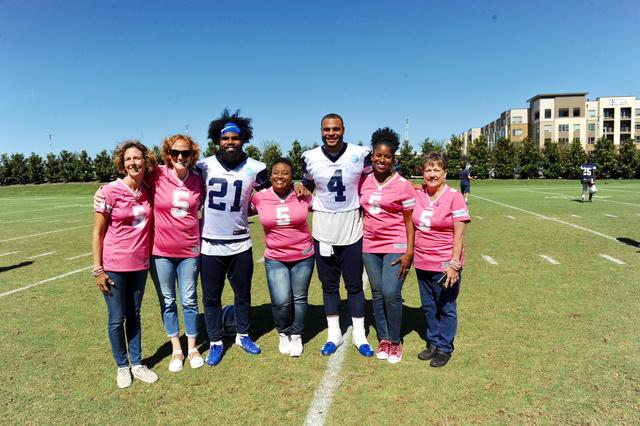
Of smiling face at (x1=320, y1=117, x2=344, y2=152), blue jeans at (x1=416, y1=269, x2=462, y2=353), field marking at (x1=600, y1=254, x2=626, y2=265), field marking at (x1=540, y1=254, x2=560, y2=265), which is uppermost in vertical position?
smiling face at (x1=320, y1=117, x2=344, y2=152)

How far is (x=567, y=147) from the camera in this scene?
184 feet

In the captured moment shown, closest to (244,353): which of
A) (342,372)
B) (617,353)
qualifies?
(342,372)

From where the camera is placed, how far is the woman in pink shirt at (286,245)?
4227mm

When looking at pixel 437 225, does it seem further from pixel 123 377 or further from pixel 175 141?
pixel 123 377

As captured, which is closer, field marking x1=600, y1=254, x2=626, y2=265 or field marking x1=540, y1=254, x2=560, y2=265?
field marking x1=600, y1=254, x2=626, y2=265

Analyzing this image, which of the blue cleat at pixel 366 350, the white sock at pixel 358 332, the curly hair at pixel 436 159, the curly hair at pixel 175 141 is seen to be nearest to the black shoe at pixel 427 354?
the blue cleat at pixel 366 350

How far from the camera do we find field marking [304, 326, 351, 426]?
320cm

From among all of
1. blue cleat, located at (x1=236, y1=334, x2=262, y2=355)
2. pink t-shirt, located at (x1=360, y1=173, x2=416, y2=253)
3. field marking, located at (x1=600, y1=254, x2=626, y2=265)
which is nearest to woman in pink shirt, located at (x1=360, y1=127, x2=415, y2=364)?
pink t-shirt, located at (x1=360, y1=173, x2=416, y2=253)

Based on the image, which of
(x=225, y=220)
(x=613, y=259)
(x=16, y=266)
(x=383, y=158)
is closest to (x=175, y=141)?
(x=225, y=220)

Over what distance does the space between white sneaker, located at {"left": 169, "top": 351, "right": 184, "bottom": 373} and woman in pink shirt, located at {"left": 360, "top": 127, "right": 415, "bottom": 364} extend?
1.91 m

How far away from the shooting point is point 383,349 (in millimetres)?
4242

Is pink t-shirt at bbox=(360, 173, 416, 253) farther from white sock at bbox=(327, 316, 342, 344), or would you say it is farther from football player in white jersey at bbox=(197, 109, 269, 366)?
football player in white jersey at bbox=(197, 109, 269, 366)

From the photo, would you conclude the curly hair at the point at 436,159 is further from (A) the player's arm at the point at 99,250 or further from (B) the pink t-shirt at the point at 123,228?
(A) the player's arm at the point at 99,250

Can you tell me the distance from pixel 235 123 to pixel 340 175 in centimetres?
120
